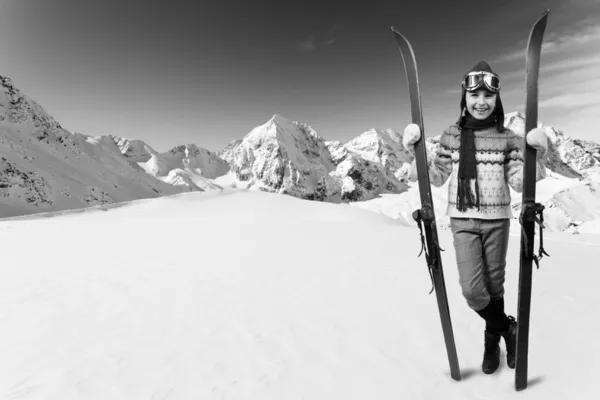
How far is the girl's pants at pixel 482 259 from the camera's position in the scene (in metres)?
2.79

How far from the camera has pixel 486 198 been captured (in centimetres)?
282

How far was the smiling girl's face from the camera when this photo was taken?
2.80 m

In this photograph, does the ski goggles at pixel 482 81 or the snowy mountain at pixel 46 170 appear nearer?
the ski goggles at pixel 482 81

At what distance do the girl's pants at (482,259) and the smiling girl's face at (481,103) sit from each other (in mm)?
1028

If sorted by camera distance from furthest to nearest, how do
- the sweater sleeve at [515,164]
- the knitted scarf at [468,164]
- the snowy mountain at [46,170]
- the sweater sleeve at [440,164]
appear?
the snowy mountain at [46,170]
the sweater sleeve at [440,164]
the knitted scarf at [468,164]
the sweater sleeve at [515,164]

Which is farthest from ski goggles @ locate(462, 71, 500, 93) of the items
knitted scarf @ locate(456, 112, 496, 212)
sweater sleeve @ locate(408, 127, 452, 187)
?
sweater sleeve @ locate(408, 127, 452, 187)

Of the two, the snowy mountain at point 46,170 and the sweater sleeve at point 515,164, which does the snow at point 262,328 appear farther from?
the snowy mountain at point 46,170

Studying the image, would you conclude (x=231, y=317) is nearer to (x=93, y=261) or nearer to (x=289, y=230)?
(x=93, y=261)

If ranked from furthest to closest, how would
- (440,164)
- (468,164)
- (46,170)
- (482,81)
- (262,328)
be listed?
(46,170), (262,328), (440,164), (468,164), (482,81)

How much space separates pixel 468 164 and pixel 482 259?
941mm

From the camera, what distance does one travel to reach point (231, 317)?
409cm

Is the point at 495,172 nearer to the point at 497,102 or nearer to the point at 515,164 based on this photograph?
the point at 515,164

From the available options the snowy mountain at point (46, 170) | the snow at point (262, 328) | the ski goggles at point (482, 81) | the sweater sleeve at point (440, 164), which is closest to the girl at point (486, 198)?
the ski goggles at point (482, 81)

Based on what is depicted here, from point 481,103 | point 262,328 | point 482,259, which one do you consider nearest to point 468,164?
point 481,103
